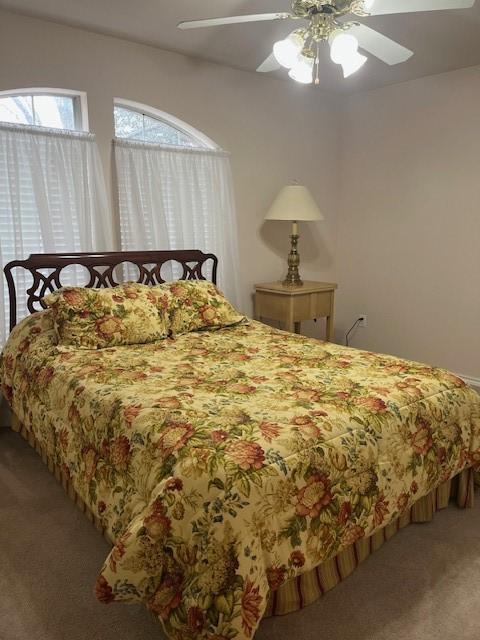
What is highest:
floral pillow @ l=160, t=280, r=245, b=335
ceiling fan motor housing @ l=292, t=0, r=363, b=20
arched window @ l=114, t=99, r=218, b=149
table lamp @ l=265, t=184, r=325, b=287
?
ceiling fan motor housing @ l=292, t=0, r=363, b=20

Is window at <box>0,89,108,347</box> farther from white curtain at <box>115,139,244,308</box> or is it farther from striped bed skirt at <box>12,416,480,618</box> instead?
striped bed skirt at <box>12,416,480,618</box>

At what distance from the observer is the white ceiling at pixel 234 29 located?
2576mm

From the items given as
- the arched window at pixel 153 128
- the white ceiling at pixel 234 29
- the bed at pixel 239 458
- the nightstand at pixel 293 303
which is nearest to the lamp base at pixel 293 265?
the nightstand at pixel 293 303

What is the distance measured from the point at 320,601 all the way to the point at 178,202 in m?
2.64

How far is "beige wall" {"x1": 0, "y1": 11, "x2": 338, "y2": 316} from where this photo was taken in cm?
285

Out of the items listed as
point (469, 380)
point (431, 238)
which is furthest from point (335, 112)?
point (469, 380)

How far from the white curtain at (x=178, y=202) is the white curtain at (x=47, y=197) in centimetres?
20

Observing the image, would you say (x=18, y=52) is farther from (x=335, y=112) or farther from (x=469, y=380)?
(x=469, y=380)

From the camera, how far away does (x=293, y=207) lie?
371 cm

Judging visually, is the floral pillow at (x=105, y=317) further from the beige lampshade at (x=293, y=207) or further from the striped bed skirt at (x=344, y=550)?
the beige lampshade at (x=293, y=207)

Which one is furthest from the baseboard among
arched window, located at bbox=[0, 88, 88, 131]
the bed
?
arched window, located at bbox=[0, 88, 88, 131]

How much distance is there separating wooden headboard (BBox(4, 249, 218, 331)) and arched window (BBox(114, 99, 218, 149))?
2.65ft

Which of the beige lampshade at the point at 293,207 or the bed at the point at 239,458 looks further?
the beige lampshade at the point at 293,207

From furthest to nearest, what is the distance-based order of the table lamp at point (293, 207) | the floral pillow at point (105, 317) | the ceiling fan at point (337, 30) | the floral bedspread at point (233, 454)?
the table lamp at point (293, 207)
the floral pillow at point (105, 317)
the ceiling fan at point (337, 30)
the floral bedspread at point (233, 454)
